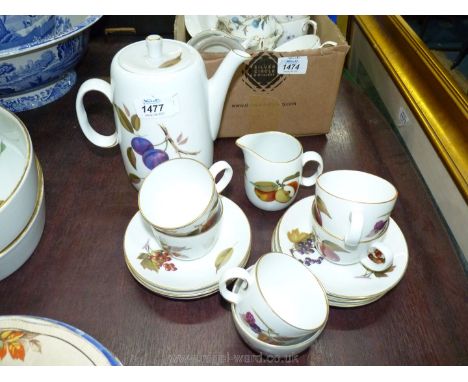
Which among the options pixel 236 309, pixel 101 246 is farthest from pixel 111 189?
pixel 236 309

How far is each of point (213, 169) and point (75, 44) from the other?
43 centimetres

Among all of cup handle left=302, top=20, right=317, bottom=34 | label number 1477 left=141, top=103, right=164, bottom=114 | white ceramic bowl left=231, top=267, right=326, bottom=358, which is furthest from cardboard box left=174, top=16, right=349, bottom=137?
white ceramic bowl left=231, top=267, right=326, bottom=358

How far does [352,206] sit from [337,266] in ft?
0.35

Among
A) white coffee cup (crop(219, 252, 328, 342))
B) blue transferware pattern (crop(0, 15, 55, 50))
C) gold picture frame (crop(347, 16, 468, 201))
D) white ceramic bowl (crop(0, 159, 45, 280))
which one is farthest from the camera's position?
blue transferware pattern (crop(0, 15, 55, 50))

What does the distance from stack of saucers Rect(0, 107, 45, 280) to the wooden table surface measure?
0.04m

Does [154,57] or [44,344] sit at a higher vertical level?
[154,57]

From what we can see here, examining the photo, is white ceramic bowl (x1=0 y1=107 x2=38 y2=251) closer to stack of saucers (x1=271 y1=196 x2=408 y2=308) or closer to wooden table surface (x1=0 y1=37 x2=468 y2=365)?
wooden table surface (x1=0 y1=37 x2=468 y2=365)

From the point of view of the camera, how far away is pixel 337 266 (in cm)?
53

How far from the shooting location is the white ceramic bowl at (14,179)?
1.60ft

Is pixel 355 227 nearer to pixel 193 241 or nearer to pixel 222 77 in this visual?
pixel 193 241

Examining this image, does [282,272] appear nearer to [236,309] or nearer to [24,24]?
[236,309]

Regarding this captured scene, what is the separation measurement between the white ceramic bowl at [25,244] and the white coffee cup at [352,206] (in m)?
0.39

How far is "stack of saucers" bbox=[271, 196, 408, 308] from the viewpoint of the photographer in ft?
1.61

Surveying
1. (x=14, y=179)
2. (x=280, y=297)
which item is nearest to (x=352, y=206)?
(x=280, y=297)
